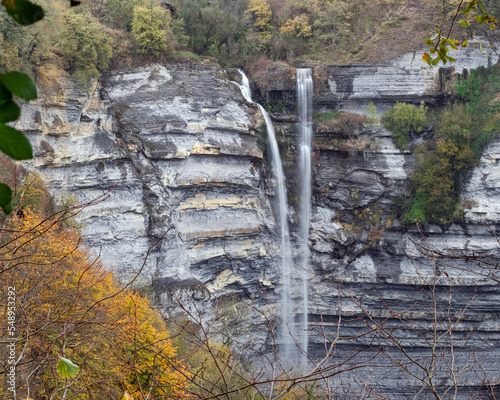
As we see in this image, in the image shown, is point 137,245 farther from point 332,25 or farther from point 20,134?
point 20,134

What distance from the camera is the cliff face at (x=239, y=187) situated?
16406 mm

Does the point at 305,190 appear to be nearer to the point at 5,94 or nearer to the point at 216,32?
the point at 216,32

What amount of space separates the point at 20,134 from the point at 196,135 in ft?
55.5

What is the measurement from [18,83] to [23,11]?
0.11 metres

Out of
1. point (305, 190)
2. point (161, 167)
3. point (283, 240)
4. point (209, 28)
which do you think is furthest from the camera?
point (209, 28)

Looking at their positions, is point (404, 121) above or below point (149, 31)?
below

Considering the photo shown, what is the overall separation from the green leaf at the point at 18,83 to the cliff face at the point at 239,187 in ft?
47.6

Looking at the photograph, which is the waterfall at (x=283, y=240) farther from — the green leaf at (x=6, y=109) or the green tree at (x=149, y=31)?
the green leaf at (x=6, y=109)

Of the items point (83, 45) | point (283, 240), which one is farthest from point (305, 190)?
point (83, 45)

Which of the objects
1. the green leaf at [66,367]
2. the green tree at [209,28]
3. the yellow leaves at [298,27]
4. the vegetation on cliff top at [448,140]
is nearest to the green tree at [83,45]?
the green tree at [209,28]

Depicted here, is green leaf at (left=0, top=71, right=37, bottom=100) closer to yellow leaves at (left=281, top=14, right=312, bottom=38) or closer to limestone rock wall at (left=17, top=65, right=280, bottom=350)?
limestone rock wall at (left=17, top=65, right=280, bottom=350)

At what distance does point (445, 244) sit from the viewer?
60.3ft

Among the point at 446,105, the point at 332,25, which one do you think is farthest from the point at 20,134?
the point at 332,25

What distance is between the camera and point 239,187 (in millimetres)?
18047
